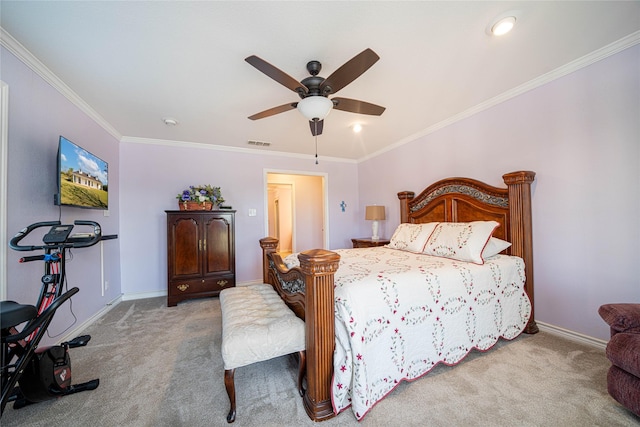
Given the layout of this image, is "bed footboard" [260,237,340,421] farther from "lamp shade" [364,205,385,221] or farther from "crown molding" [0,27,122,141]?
"lamp shade" [364,205,385,221]

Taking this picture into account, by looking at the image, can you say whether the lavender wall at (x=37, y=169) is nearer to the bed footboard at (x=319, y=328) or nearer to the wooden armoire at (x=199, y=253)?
the wooden armoire at (x=199, y=253)

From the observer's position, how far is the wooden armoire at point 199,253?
10.9 feet

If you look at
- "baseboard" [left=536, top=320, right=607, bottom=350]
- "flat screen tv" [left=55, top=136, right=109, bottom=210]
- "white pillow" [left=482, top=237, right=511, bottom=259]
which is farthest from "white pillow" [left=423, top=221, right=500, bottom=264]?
"flat screen tv" [left=55, top=136, right=109, bottom=210]

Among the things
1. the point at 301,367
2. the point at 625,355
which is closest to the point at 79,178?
the point at 301,367

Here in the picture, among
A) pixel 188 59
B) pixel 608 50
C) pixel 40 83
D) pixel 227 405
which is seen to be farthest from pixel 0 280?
pixel 608 50

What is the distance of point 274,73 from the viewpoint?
1.62 m

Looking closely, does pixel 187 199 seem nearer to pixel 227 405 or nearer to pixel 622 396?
pixel 227 405

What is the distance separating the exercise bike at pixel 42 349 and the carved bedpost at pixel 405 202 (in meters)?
3.49

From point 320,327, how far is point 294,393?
61cm

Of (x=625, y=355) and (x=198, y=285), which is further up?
(x=625, y=355)

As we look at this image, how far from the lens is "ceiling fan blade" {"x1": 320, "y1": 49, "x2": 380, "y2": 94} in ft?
4.80

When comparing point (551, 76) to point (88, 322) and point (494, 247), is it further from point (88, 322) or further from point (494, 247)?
point (88, 322)

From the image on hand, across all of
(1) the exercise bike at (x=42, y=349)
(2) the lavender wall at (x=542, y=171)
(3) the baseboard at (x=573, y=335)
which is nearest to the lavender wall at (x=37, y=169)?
(2) the lavender wall at (x=542, y=171)

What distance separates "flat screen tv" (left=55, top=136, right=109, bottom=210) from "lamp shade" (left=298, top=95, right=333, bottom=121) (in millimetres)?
2022
